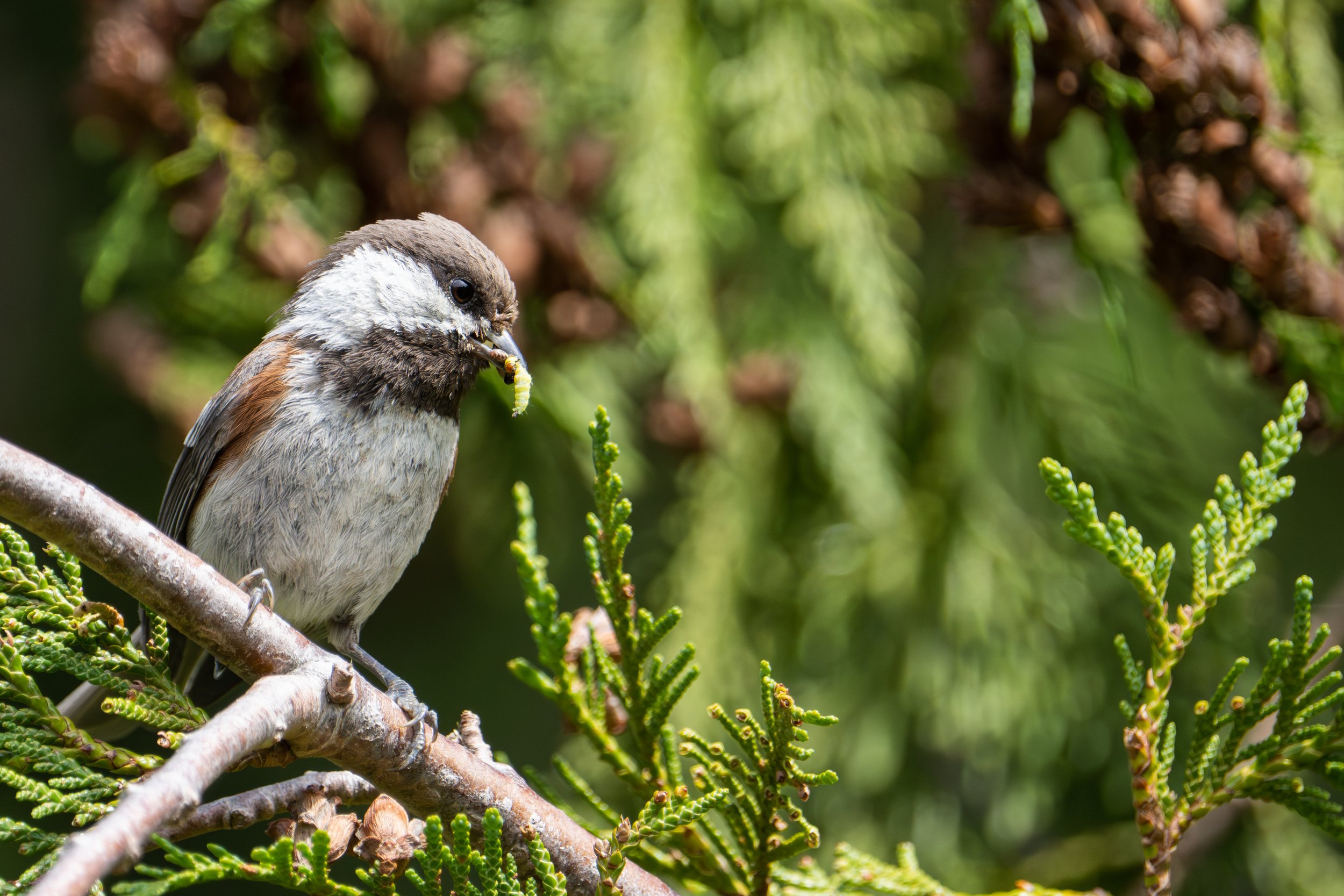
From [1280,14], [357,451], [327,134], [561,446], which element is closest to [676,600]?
[561,446]

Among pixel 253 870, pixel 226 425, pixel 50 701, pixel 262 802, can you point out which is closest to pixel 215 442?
pixel 226 425

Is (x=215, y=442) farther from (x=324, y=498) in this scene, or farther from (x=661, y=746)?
(x=661, y=746)

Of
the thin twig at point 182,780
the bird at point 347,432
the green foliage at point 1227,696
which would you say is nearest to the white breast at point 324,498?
the bird at point 347,432

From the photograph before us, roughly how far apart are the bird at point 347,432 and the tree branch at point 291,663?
422 mm

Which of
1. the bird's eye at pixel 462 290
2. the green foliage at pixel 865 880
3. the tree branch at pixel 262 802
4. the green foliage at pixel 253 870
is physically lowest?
the green foliage at pixel 253 870

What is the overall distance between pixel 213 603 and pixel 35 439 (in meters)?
2.32

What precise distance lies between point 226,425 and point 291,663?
85 cm

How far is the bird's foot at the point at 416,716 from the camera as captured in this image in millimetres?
1343

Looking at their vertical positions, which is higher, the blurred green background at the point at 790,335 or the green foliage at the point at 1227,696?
the blurred green background at the point at 790,335

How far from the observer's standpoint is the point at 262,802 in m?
1.29

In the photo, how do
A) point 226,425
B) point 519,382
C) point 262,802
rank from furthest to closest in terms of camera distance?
point 226,425, point 519,382, point 262,802

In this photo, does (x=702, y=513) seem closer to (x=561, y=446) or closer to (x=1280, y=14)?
(x=561, y=446)

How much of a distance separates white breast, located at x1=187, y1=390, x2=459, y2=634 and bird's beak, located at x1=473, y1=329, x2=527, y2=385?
0.16 meters

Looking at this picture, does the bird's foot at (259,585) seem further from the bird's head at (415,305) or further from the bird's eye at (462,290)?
the bird's eye at (462,290)
